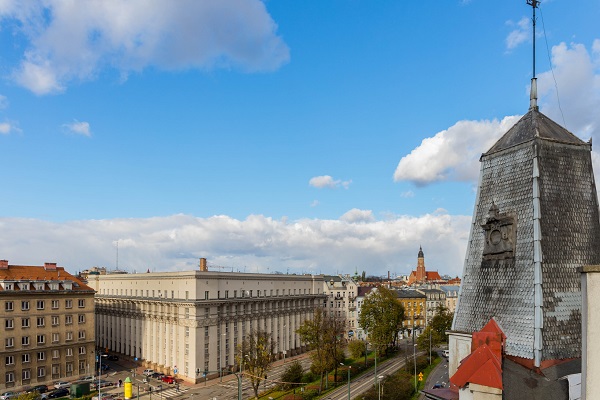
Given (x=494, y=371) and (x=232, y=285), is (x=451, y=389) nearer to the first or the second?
(x=494, y=371)

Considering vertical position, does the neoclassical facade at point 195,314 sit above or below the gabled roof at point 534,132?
below

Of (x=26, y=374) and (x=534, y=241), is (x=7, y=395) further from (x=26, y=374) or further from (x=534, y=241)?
(x=534, y=241)

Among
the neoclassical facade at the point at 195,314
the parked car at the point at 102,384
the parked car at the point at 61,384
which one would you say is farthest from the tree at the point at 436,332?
the parked car at the point at 61,384

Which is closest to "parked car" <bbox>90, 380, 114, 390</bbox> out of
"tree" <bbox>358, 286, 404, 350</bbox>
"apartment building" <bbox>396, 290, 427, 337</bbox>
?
"tree" <bbox>358, 286, 404, 350</bbox>

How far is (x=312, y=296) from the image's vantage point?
102m

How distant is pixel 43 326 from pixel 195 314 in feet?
71.0

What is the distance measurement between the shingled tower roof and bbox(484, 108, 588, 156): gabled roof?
48mm

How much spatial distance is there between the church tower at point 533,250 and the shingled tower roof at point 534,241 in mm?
36

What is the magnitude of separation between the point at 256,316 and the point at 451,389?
6931 centimetres

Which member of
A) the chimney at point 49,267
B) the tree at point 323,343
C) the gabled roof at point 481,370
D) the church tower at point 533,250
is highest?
the church tower at point 533,250

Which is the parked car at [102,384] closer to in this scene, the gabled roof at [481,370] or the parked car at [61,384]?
the parked car at [61,384]

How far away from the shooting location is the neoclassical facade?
A: 73.5 meters

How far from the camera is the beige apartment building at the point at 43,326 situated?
6397 centimetres

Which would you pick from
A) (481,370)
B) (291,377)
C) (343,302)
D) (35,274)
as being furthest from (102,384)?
(481,370)
